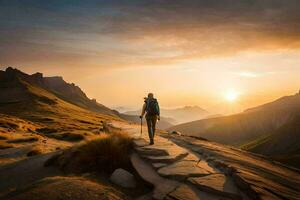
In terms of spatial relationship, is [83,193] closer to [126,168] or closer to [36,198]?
[36,198]

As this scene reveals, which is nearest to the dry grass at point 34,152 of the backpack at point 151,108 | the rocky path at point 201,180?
the backpack at point 151,108

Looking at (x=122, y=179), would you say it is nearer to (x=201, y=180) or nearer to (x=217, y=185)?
(x=201, y=180)

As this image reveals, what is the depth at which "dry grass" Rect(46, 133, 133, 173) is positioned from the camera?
13461mm

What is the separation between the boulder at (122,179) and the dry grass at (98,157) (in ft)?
3.51

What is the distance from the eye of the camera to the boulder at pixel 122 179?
1149 centimetres

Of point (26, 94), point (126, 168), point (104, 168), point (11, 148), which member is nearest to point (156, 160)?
point (126, 168)

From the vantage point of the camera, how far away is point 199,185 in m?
10.3

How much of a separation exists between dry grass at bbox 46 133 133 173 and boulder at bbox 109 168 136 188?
42.1 inches

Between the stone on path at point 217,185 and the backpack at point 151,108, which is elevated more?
the backpack at point 151,108

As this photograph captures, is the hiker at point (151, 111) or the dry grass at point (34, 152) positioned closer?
the hiker at point (151, 111)

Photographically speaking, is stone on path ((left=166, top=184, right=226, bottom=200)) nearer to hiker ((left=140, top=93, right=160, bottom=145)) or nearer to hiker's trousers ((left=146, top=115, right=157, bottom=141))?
hiker ((left=140, top=93, right=160, bottom=145))

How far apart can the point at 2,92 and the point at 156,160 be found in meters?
145

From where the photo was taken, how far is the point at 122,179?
11766 mm

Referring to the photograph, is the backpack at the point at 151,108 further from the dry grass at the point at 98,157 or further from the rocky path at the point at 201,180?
the rocky path at the point at 201,180
